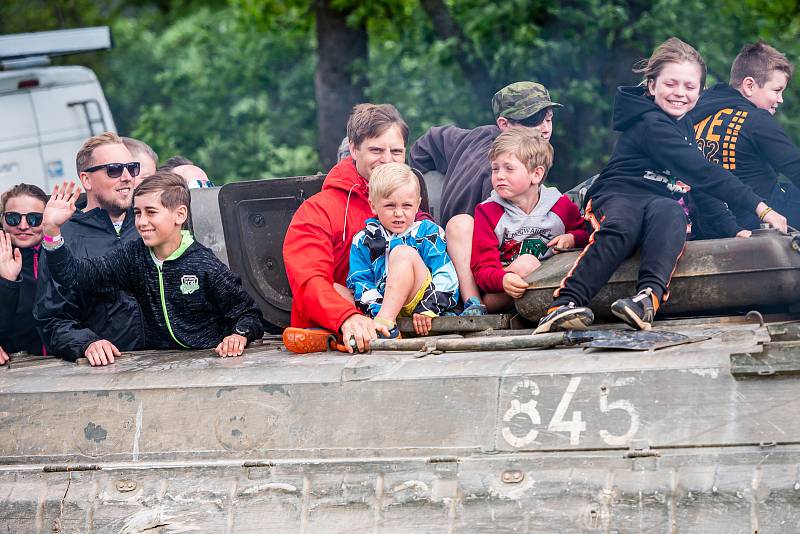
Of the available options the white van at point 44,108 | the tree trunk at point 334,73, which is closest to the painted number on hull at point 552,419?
the white van at point 44,108

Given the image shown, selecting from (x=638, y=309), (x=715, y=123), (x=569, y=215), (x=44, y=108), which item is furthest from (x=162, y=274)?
(x=44, y=108)

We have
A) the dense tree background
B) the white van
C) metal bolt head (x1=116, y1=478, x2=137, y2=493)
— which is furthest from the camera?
the dense tree background

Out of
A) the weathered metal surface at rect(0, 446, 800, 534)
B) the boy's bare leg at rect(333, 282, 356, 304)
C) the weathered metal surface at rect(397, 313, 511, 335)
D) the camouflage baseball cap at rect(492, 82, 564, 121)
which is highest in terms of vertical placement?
the camouflage baseball cap at rect(492, 82, 564, 121)

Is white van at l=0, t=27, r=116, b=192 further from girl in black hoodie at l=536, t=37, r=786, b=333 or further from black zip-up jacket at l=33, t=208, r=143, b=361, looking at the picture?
girl in black hoodie at l=536, t=37, r=786, b=333

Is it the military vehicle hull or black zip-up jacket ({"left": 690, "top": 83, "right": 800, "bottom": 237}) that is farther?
black zip-up jacket ({"left": 690, "top": 83, "right": 800, "bottom": 237})

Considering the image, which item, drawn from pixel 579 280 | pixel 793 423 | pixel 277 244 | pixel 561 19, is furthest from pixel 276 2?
pixel 793 423

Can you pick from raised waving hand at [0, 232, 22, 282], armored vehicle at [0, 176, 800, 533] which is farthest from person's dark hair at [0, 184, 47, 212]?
armored vehicle at [0, 176, 800, 533]

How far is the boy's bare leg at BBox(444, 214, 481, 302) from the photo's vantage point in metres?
5.68

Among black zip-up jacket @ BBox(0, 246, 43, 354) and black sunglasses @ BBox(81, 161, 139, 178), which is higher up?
black sunglasses @ BBox(81, 161, 139, 178)

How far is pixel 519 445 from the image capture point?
461 cm

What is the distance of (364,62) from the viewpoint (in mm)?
14844

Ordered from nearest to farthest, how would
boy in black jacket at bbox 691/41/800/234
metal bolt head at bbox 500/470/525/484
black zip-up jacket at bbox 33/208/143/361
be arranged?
metal bolt head at bbox 500/470/525/484, black zip-up jacket at bbox 33/208/143/361, boy in black jacket at bbox 691/41/800/234

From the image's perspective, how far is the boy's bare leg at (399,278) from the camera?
5441 mm

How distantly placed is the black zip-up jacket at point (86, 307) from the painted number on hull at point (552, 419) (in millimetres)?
2156
